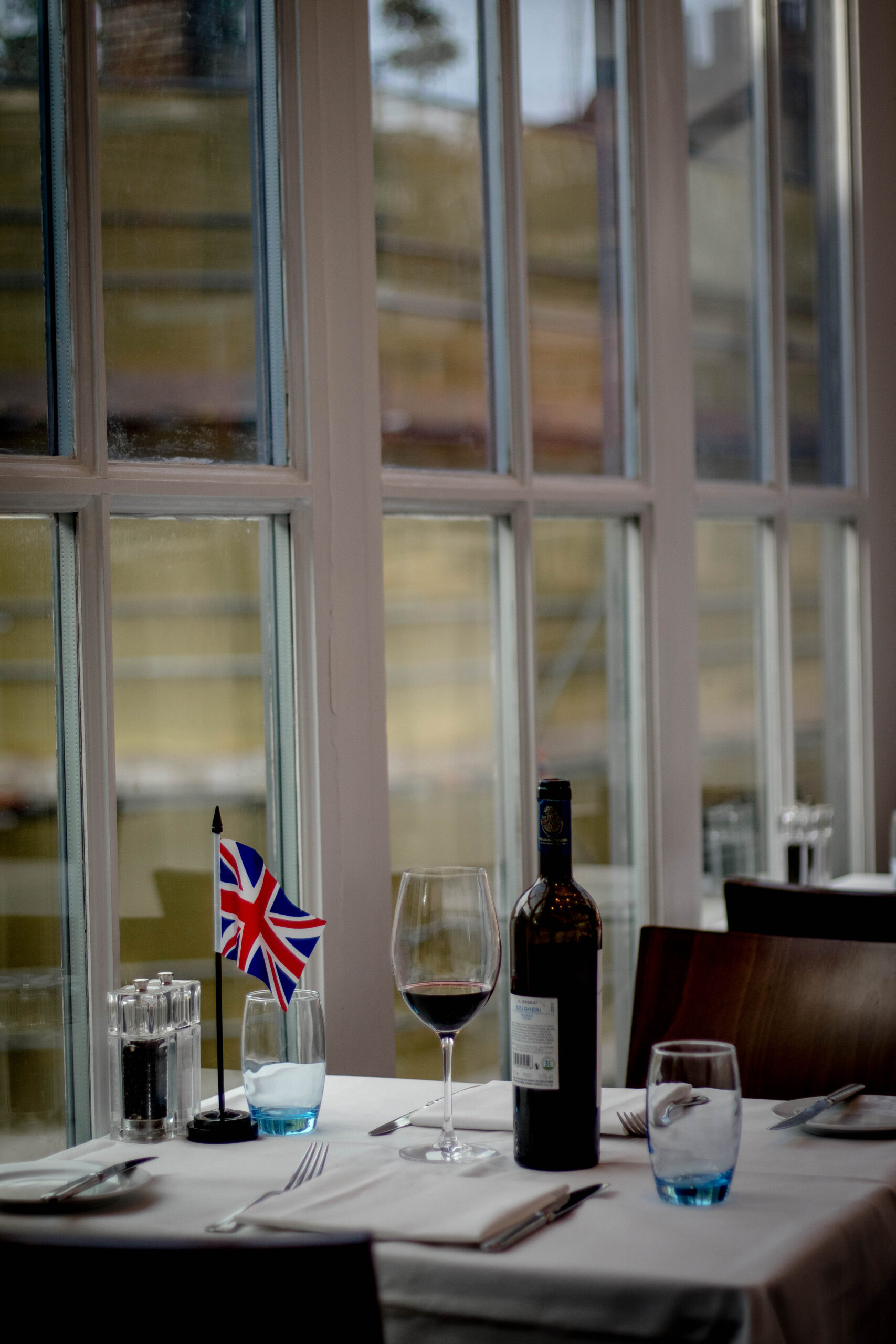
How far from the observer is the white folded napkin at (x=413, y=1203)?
1084 mm

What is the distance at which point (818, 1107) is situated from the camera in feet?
4.62

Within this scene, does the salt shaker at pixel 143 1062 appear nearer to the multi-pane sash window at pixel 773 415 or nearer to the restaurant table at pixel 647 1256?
the restaurant table at pixel 647 1256

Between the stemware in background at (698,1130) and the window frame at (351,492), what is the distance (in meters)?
0.78

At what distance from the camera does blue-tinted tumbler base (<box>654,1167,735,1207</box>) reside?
1155mm

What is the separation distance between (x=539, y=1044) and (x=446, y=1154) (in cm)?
13

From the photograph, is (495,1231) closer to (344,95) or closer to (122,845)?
(122,845)

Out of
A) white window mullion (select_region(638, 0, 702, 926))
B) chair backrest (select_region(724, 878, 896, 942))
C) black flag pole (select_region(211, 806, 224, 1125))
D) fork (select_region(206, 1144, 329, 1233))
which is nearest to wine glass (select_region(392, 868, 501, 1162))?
fork (select_region(206, 1144, 329, 1233))

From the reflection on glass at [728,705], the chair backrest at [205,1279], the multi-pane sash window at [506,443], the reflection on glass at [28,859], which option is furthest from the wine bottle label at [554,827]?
the reflection on glass at [728,705]

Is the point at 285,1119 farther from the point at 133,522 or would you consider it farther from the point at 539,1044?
the point at 133,522

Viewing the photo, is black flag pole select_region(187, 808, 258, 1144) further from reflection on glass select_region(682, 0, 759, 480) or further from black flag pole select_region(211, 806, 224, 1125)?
reflection on glass select_region(682, 0, 759, 480)

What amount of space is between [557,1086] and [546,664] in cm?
133

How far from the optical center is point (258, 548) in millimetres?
2008

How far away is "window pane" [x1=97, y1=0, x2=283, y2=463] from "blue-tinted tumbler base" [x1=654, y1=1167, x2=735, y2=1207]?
1061mm

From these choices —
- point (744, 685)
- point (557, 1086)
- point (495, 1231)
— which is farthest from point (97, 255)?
point (744, 685)
